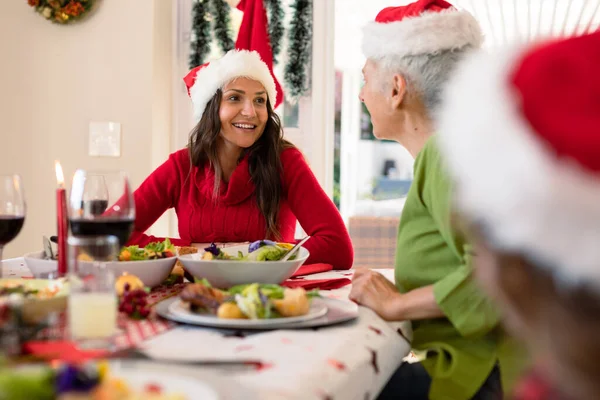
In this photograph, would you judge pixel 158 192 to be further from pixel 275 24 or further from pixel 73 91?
pixel 275 24

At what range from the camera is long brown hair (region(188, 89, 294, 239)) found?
2.20 m

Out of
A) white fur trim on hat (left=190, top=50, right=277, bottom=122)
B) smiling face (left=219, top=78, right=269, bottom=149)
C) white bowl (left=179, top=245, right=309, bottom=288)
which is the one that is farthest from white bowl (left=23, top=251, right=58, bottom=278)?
white fur trim on hat (left=190, top=50, right=277, bottom=122)

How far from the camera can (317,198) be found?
2.04 metres

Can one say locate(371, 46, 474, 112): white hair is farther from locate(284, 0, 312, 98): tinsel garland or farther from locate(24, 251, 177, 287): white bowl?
locate(284, 0, 312, 98): tinsel garland

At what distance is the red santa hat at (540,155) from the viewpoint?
427 mm

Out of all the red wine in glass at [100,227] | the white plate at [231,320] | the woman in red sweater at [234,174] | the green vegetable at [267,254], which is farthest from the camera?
the woman in red sweater at [234,174]

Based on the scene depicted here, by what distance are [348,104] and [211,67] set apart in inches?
205

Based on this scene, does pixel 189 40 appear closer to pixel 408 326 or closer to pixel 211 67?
pixel 211 67

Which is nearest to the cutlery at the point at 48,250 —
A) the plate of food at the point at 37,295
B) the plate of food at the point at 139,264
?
the plate of food at the point at 139,264

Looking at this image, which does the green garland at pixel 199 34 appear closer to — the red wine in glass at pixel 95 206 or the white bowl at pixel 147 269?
the white bowl at pixel 147 269

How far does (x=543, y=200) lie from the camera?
44cm

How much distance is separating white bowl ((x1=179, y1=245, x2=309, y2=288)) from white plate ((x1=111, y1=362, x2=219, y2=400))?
519 mm

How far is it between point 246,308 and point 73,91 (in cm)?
250

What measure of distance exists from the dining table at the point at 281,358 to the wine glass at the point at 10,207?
393 millimetres
